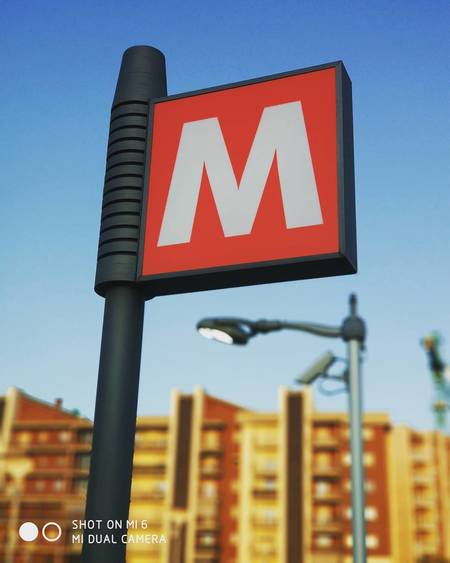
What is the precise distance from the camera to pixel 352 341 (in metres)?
11.2

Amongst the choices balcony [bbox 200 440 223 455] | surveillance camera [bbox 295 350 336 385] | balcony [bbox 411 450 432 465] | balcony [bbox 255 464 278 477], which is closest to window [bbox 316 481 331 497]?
balcony [bbox 255 464 278 477]

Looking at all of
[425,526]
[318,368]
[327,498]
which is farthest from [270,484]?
[318,368]

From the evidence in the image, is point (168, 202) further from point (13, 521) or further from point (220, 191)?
point (13, 521)

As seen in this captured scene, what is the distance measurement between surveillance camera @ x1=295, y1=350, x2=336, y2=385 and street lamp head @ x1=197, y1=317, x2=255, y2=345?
6.81 feet

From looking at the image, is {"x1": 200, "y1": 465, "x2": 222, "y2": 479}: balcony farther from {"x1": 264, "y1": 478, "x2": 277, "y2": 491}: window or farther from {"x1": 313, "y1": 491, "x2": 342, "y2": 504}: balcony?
{"x1": 313, "y1": 491, "x2": 342, "y2": 504}: balcony

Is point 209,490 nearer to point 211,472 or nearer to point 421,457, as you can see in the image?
point 211,472

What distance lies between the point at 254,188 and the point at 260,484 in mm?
82174

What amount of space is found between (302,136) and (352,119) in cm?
29

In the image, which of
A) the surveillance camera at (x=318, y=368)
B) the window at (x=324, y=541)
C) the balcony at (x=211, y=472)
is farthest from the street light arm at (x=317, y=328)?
the balcony at (x=211, y=472)

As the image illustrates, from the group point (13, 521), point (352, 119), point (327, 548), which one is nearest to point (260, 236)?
point (352, 119)

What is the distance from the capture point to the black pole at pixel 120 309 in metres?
2.65

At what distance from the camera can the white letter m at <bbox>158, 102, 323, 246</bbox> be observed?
2.95 metres

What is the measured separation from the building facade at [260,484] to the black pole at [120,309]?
77.8 meters

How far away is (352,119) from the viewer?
10.4ft
